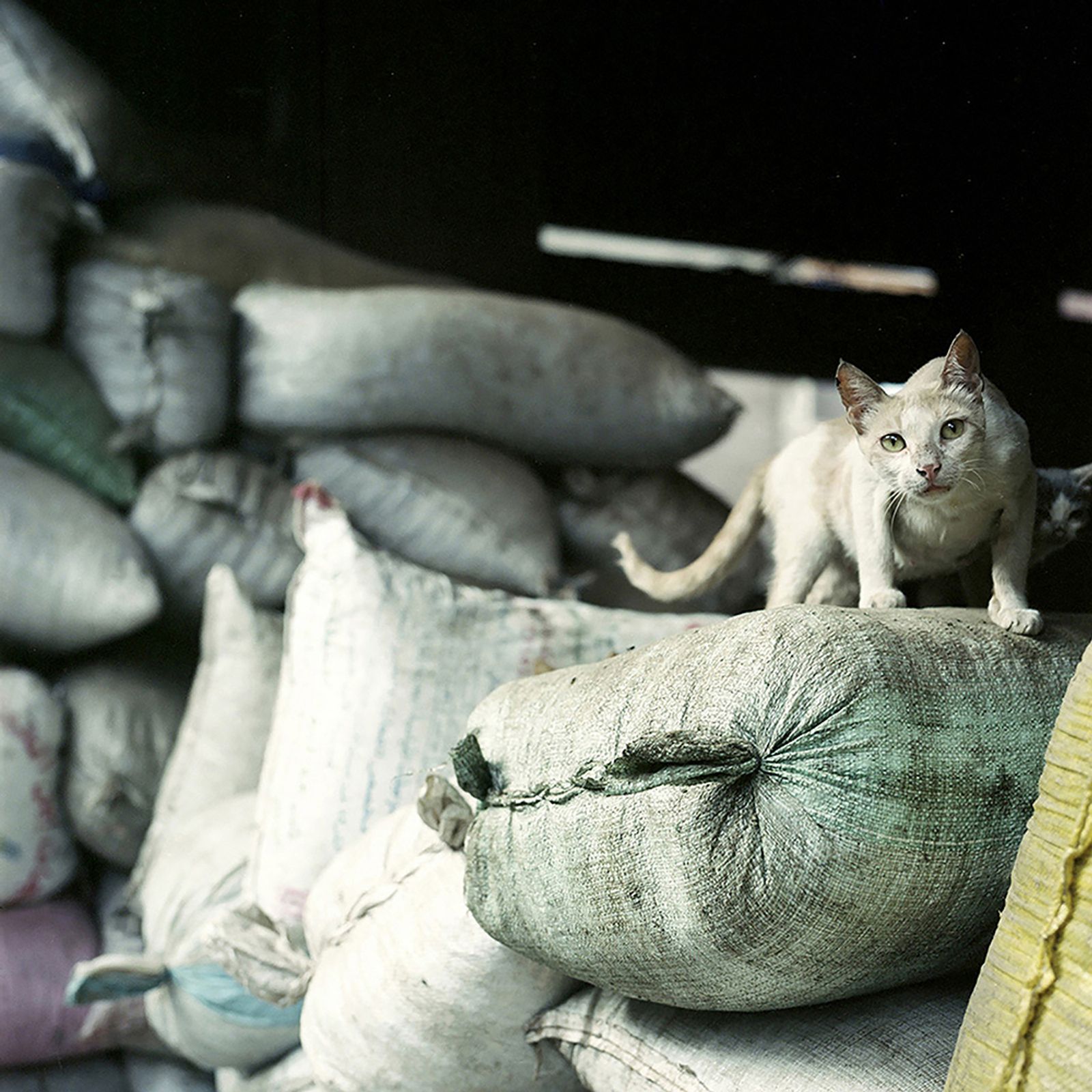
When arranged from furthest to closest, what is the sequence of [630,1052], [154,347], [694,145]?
[154,347], [694,145], [630,1052]

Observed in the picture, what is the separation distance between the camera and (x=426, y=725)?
0.94 meters

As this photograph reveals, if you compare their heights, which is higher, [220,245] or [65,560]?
[220,245]

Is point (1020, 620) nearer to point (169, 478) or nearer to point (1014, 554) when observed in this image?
point (1014, 554)

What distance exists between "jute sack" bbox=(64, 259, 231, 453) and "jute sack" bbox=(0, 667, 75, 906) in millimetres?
276

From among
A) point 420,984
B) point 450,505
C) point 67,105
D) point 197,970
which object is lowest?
point 197,970

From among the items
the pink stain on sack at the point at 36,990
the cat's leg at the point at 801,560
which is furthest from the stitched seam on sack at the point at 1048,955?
the pink stain on sack at the point at 36,990

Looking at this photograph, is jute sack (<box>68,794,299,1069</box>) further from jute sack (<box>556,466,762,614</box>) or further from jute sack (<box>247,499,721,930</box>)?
jute sack (<box>556,466,762,614</box>)

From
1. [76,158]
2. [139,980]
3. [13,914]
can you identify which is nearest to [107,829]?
[13,914]

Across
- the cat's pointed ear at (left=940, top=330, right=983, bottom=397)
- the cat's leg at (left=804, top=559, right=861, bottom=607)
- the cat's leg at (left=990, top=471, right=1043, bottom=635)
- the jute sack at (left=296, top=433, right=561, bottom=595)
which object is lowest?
the jute sack at (left=296, top=433, right=561, bottom=595)

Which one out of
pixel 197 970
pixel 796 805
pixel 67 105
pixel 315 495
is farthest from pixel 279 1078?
pixel 67 105

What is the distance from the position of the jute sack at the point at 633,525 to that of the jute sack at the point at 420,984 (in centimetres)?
27

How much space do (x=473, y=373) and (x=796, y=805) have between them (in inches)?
28.4

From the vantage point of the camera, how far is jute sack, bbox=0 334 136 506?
4.09 ft

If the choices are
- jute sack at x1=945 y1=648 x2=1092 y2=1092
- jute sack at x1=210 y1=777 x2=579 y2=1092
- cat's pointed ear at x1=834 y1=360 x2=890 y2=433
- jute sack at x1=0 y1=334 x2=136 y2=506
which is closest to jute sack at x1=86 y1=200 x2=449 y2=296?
jute sack at x1=0 y1=334 x2=136 y2=506
